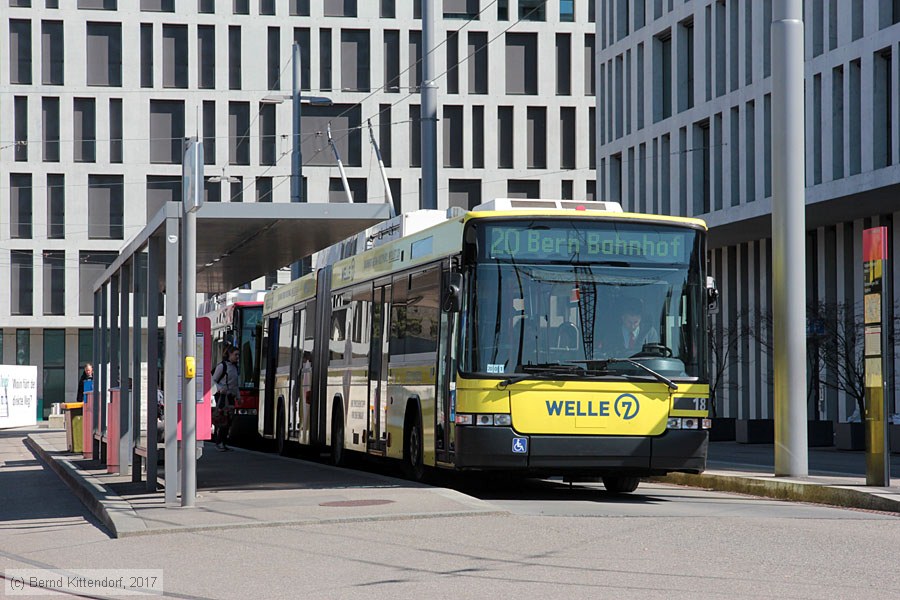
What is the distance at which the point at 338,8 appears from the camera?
68.3 metres

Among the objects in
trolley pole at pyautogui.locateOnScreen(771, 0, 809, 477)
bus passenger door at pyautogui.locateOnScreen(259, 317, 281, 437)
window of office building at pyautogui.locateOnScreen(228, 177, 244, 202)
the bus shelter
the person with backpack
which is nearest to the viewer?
the bus shelter

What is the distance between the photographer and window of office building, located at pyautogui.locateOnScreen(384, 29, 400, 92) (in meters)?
68.3

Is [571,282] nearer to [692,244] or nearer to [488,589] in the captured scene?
[692,244]

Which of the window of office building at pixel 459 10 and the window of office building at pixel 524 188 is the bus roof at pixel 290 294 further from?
the window of office building at pixel 459 10

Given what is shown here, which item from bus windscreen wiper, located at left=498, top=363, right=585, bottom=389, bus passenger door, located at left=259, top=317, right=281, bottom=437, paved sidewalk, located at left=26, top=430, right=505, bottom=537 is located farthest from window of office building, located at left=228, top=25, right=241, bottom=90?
bus windscreen wiper, located at left=498, top=363, right=585, bottom=389

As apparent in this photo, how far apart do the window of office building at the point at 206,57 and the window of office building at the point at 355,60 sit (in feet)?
18.4

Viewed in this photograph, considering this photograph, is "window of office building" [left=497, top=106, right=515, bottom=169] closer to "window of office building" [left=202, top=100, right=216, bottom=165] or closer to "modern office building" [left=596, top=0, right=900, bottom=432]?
"window of office building" [left=202, top=100, right=216, bottom=165]

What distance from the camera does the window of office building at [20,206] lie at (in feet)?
221

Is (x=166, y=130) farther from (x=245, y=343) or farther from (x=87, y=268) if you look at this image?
(x=245, y=343)

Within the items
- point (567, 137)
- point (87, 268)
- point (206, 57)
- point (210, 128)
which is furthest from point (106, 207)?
point (567, 137)

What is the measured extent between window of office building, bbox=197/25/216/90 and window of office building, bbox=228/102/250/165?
140cm

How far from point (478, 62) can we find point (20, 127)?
20137 mm

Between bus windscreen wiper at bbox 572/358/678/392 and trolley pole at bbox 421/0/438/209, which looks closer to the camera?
bus windscreen wiper at bbox 572/358/678/392

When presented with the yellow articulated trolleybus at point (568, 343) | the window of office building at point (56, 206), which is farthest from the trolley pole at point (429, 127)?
the window of office building at point (56, 206)
